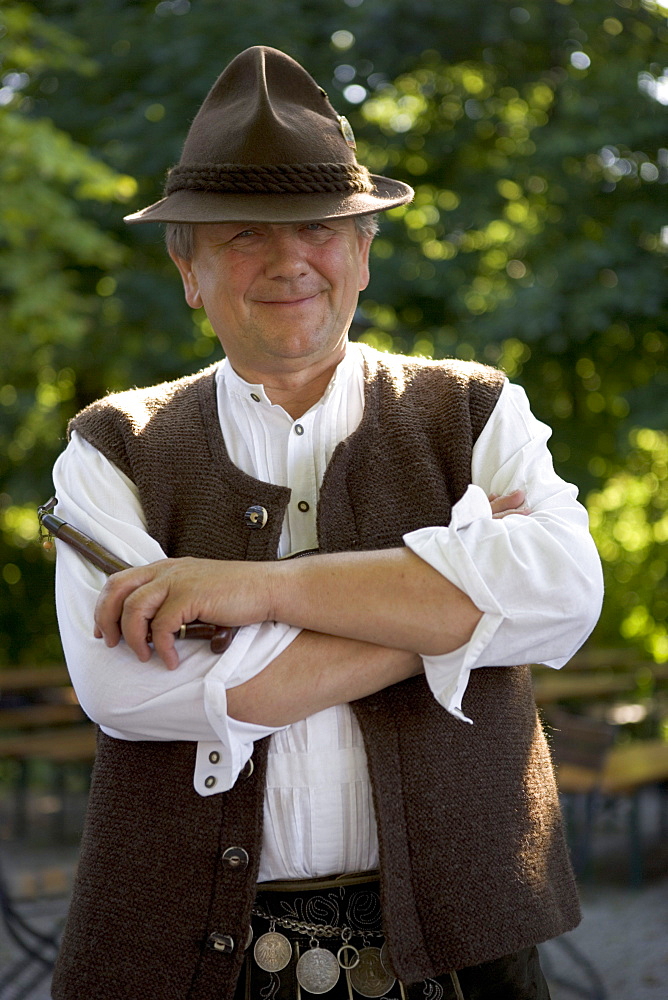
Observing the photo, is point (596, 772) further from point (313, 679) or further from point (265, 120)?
point (265, 120)

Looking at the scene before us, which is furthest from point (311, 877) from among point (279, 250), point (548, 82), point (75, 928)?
point (548, 82)

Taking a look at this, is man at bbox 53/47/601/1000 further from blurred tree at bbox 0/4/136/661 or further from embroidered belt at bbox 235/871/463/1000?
blurred tree at bbox 0/4/136/661

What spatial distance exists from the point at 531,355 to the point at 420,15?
232 cm

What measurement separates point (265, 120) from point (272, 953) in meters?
1.25

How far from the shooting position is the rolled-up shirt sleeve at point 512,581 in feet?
5.19

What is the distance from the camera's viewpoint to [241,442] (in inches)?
74.6

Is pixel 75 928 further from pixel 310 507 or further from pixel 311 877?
pixel 310 507

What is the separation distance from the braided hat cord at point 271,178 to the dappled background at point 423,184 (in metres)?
4.97

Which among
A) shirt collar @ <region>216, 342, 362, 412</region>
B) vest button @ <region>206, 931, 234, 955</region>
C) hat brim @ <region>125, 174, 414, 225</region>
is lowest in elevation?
vest button @ <region>206, 931, 234, 955</region>

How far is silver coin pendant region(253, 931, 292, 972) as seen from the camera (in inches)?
66.1

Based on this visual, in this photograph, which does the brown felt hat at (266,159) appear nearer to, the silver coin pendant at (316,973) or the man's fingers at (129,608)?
the man's fingers at (129,608)

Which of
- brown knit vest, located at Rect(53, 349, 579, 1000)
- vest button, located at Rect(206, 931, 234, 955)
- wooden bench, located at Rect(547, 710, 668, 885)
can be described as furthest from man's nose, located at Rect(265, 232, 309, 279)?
wooden bench, located at Rect(547, 710, 668, 885)

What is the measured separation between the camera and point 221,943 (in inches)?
63.9

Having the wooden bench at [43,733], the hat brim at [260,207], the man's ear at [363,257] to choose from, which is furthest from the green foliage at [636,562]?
the hat brim at [260,207]
